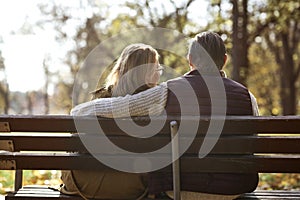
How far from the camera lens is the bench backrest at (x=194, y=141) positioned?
3777 mm

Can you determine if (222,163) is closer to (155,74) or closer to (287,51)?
(155,74)

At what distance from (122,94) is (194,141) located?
0.62 metres

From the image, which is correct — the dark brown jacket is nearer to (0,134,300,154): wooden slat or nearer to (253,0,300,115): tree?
(0,134,300,154): wooden slat

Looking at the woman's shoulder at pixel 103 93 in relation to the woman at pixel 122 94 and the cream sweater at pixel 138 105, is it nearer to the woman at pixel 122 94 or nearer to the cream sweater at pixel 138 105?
the woman at pixel 122 94

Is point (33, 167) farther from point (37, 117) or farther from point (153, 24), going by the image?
point (153, 24)

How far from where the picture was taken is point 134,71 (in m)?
4.23

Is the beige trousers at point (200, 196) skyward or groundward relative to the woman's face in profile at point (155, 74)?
groundward

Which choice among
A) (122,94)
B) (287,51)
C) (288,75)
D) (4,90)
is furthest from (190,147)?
(4,90)

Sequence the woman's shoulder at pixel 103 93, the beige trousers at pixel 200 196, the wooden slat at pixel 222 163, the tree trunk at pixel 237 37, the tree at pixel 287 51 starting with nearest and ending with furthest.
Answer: the wooden slat at pixel 222 163 < the beige trousers at pixel 200 196 < the woman's shoulder at pixel 103 93 < the tree trunk at pixel 237 37 < the tree at pixel 287 51

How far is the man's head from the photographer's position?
4164 millimetres

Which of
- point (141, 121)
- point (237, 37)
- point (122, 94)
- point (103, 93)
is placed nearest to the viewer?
point (141, 121)

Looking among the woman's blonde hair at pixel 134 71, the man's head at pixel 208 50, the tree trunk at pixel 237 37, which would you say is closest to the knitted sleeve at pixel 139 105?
the woman's blonde hair at pixel 134 71

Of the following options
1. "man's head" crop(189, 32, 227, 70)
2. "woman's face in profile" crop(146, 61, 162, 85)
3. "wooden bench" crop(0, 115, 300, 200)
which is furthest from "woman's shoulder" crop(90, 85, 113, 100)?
"man's head" crop(189, 32, 227, 70)

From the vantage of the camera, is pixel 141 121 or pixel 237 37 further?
pixel 237 37
